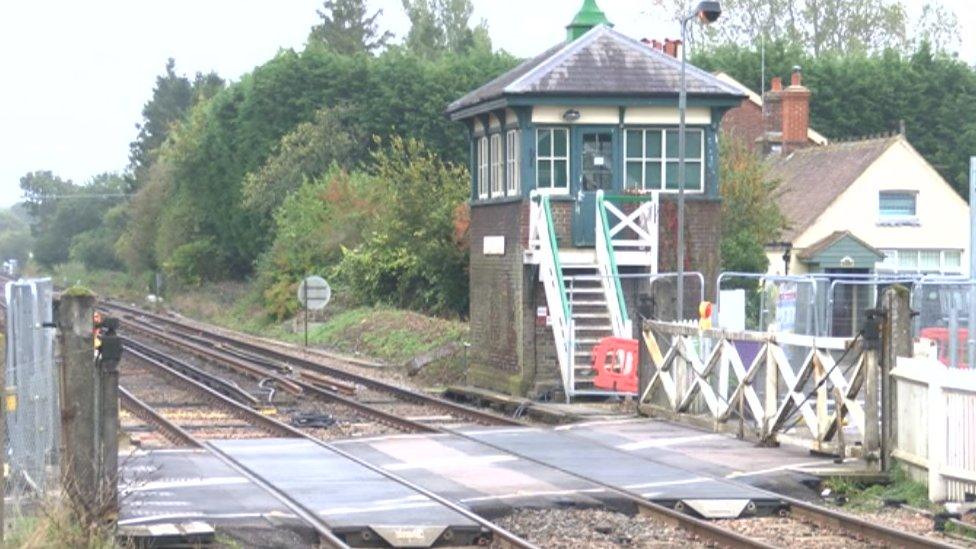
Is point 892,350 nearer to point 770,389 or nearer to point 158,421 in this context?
point 770,389

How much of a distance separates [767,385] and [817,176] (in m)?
32.6

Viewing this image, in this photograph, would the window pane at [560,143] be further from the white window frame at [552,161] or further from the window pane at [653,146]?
the window pane at [653,146]

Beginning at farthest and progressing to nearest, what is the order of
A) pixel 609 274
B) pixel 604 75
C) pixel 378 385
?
pixel 378 385 → pixel 604 75 → pixel 609 274

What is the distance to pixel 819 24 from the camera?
290 ft

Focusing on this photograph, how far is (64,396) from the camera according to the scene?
12.9 meters

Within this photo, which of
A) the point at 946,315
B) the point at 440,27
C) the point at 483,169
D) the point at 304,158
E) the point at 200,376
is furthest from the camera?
the point at 440,27

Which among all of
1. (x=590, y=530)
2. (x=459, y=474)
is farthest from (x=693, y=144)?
(x=590, y=530)

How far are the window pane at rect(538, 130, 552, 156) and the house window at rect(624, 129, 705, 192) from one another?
1.41 m

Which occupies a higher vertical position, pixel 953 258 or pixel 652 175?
pixel 652 175

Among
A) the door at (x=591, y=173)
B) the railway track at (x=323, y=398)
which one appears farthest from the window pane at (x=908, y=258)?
the door at (x=591, y=173)

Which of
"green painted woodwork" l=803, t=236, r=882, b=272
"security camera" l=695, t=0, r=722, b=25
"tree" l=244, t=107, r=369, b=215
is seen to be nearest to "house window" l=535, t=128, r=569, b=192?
"security camera" l=695, t=0, r=722, b=25

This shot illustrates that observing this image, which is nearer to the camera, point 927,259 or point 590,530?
point 590,530

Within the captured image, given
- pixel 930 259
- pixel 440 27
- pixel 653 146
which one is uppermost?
pixel 440 27

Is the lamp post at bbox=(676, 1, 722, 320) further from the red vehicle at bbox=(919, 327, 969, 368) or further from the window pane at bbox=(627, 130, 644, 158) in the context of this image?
the red vehicle at bbox=(919, 327, 969, 368)
